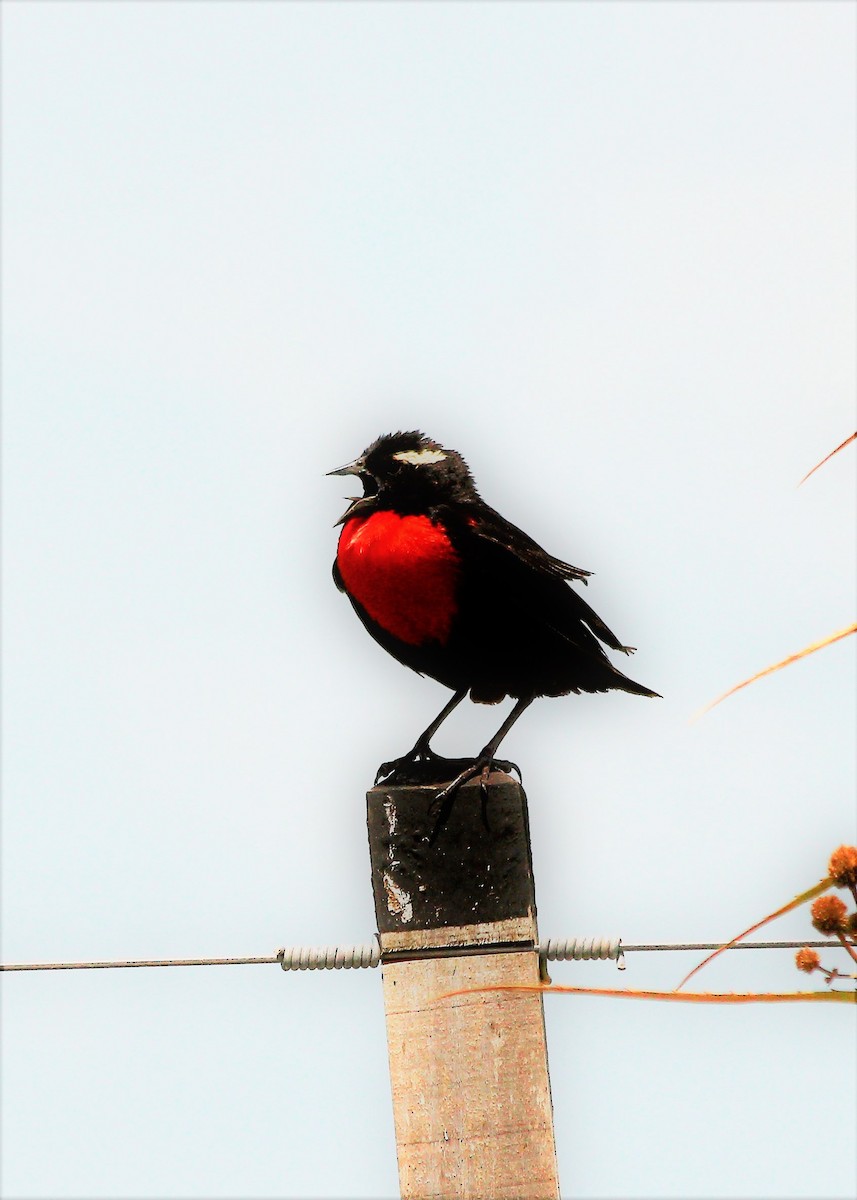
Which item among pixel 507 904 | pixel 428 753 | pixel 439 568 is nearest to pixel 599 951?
pixel 507 904

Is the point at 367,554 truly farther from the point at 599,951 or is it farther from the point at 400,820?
the point at 599,951

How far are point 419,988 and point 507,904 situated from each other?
11.5 inches

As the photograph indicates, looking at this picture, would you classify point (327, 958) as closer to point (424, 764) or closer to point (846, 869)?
point (424, 764)

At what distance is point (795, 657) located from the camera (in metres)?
1.36

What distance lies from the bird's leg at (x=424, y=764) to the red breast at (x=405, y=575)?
1.17 feet

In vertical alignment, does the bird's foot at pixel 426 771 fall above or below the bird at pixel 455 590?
below

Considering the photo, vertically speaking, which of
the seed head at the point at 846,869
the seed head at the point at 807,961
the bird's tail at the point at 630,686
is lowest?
the seed head at the point at 807,961

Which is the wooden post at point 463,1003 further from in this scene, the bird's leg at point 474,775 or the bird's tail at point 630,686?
the bird's tail at point 630,686

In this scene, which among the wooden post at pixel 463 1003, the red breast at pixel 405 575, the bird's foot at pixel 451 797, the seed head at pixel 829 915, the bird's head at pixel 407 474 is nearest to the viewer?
the seed head at pixel 829 915

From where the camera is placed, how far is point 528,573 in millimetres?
4633

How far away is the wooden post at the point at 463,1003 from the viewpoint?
11.3 ft

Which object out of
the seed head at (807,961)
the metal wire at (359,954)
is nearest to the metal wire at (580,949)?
the metal wire at (359,954)

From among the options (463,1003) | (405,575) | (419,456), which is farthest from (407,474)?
(463,1003)

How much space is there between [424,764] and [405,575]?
0.63 meters
